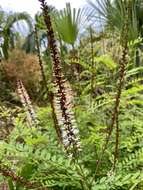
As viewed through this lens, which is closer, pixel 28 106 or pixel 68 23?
pixel 28 106

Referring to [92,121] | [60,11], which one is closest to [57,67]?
[92,121]

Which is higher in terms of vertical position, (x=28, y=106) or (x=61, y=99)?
(x=61, y=99)

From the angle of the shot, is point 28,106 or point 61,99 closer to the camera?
point 61,99

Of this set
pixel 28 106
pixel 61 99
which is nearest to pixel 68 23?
pixel 28 106

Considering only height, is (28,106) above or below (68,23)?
below

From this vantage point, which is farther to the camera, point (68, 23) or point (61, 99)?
point (68, 23)

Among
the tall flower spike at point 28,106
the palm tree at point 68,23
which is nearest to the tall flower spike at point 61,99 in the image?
the tall flower spike at point 28,106

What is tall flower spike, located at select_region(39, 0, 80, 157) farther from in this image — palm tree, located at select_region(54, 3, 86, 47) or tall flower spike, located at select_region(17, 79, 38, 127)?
palm tree, located at select_region(54, 3, 86, 47)

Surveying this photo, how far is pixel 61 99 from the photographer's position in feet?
7.56

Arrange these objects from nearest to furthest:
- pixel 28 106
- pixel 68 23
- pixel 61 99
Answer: pixel 61 99 < pixel 28 106 < pixel 68 23

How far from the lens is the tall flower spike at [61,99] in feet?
7.15

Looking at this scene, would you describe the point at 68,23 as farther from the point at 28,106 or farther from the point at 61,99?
the point at 61,99

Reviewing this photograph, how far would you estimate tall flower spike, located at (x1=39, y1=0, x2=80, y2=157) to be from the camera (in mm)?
2180

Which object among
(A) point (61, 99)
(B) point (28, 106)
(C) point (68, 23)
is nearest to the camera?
(A) point (61, 99)
